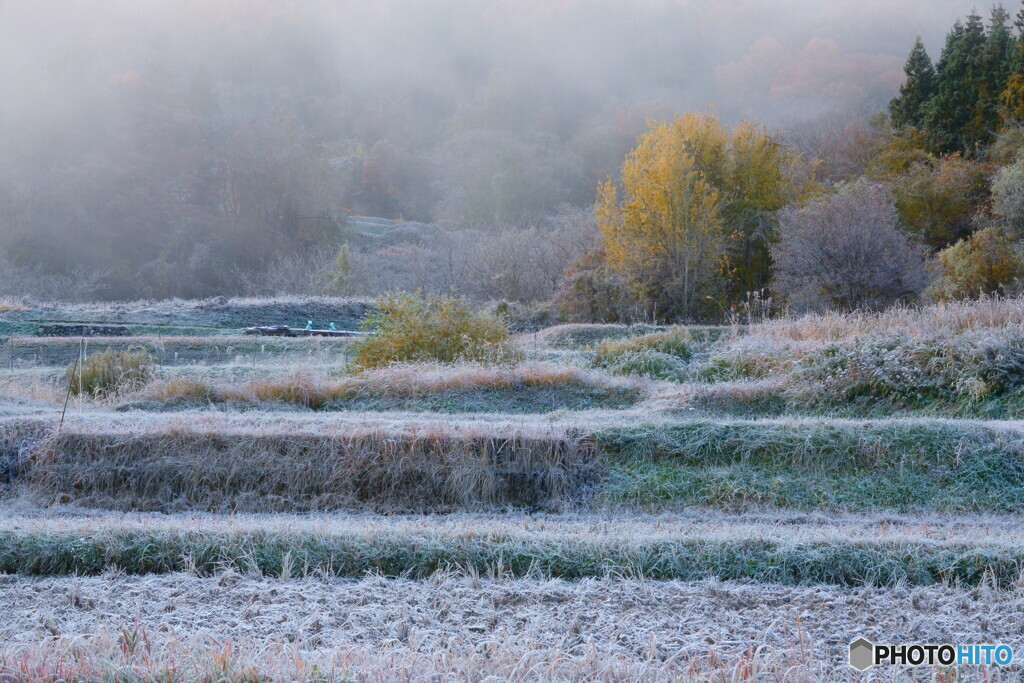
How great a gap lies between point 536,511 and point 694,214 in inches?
775

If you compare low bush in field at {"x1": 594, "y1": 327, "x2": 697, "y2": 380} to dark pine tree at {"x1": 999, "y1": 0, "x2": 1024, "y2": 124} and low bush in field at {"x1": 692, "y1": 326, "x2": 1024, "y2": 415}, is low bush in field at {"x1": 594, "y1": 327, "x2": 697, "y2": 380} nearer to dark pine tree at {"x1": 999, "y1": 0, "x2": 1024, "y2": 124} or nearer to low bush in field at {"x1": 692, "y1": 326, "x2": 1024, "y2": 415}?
low bush in field at {"x1": 692, "y1": 326, "x2": 1024, "y2": 415}

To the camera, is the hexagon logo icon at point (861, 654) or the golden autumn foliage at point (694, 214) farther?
the golden autumn foliage at point (694, 214)

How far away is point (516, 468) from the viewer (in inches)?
326

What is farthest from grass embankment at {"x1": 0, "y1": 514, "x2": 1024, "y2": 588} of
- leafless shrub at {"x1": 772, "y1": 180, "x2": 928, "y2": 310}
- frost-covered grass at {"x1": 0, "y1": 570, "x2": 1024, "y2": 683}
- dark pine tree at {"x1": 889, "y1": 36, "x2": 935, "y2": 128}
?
dark pine tree at {"x1": 889, "y1": 36, "x2": 935, "y2": 128}

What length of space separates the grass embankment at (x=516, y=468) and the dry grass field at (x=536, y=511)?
1.1 inches

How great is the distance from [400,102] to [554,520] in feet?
324

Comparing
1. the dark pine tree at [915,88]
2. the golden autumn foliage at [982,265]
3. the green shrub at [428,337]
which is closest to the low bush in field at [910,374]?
the green shrub at [428,337]

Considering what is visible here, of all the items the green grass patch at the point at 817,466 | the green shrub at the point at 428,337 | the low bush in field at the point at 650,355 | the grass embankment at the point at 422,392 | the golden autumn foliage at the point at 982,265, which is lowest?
the green grass patch at the point at 817,466

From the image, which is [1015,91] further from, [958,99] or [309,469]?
[309,469]

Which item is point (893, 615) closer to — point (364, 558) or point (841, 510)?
point (364, 558)

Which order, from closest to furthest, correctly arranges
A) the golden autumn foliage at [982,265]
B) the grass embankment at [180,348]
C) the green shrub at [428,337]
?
the green shrub at [428,337] → the grass embankment at [180,348] → the golden autumn foliage at [982,265]

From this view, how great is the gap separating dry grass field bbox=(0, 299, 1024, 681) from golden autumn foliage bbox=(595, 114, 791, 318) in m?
10.3

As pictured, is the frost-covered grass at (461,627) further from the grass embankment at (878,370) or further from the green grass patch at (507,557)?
the grass embankment at (878,370)

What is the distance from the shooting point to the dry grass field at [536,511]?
3605 millimetres
